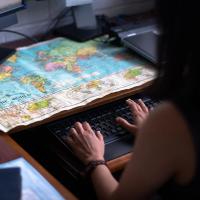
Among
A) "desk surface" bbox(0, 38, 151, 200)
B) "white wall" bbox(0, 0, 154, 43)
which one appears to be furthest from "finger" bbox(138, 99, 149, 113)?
"white wall" bbox(0, 0, 154, 43)

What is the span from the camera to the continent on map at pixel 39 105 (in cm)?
115

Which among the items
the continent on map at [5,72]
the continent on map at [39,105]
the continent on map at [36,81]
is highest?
the continent on map at [5,72]

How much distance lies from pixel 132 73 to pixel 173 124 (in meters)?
0.64

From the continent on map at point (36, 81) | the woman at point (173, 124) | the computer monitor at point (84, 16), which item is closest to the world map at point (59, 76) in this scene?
the continent on map at point (36, 81)

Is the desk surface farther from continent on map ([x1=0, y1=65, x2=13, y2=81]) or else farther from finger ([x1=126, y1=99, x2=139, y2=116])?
continent on map ([x1=0, y1=65, x2=13, y2=81])

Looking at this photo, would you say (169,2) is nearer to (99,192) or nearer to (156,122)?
(156,122)

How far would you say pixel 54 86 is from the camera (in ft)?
4.20

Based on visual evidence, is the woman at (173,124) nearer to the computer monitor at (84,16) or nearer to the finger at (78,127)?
the finger at (78,127)

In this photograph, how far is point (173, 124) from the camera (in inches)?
28.5

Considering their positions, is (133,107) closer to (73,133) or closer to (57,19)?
(73,133)

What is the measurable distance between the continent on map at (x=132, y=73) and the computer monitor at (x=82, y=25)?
309mm

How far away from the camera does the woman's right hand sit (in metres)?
1.11

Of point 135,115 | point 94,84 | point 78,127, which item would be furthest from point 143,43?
point 78,127

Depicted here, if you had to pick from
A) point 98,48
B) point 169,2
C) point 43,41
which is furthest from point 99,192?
point 43,41
